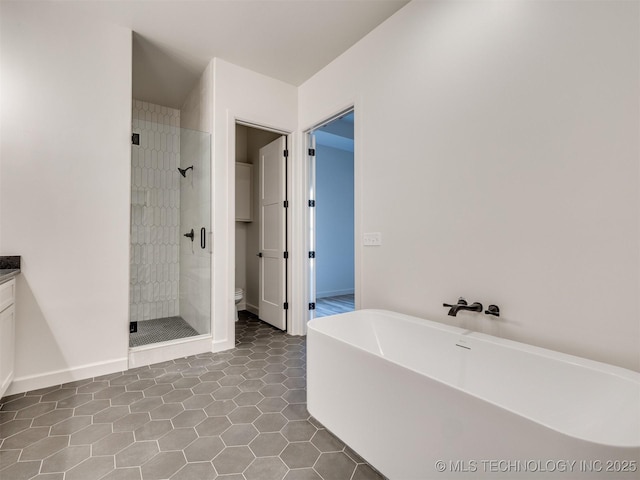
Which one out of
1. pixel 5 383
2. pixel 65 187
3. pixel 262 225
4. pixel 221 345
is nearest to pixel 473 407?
pixel 221 345

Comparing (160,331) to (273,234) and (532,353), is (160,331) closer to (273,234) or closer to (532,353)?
(273,234)

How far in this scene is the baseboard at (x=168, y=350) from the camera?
2.67 meters

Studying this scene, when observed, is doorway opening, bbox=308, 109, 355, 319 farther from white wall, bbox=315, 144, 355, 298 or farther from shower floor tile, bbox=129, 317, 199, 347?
shower floor tile, bbox=129, 317, 199, 347

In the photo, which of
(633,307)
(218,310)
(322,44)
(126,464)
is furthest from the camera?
(218,310)

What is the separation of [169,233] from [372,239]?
6.84 ft

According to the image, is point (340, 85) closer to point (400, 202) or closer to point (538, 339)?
point (400, 202)

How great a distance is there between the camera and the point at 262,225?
4141mm

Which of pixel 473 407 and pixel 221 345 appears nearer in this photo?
pixel 473 407

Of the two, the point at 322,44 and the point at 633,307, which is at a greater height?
the point at 322,44

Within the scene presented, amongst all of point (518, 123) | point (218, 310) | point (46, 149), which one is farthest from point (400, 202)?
point (46, 149)

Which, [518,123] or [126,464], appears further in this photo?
[518,123]

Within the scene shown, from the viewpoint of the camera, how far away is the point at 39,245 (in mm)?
2291

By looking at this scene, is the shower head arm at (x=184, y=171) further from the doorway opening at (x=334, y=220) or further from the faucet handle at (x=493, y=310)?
the faucet handle at (x=493, y=310)

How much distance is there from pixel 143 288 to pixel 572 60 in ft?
11.5
